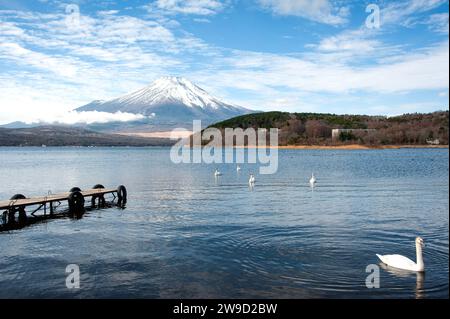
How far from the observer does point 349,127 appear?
168 metres

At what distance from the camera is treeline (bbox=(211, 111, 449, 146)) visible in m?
141

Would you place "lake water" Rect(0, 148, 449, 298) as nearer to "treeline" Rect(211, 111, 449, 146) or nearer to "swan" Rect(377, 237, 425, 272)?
"swan" Rect(377, 237, 425, 272)

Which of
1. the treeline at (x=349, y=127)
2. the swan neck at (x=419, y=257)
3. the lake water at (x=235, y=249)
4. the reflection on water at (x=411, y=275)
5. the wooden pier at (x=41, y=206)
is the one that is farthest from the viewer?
the treeline at (x=349, y=127)

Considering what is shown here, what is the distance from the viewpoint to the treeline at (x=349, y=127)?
140750 millimetres

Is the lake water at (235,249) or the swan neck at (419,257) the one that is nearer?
the lake water at (235,249)

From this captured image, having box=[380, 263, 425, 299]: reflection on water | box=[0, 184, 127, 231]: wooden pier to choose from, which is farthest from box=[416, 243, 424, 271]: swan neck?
box=[0, 184, 127, 231]: wooden pier

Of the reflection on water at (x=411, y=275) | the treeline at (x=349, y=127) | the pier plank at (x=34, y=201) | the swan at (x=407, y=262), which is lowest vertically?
the reflection on water at (x=411, y=275)

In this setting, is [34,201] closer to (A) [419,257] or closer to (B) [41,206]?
(B) [41,206]

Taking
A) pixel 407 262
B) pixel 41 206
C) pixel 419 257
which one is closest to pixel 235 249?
pixel 407 262

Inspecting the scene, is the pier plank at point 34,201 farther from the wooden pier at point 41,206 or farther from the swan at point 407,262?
the swan at point 407,262

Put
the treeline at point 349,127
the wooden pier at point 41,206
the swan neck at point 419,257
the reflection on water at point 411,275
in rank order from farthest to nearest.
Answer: the treeline at point 349,127 → the wooden pier at point 41,206 → the swan neck at point 419,257 → the reflection on water at point 411,275

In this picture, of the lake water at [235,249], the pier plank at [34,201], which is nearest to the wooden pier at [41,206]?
the pier plank at [34,201]

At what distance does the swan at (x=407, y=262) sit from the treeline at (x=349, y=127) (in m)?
117

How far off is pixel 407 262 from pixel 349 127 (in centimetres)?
16196
